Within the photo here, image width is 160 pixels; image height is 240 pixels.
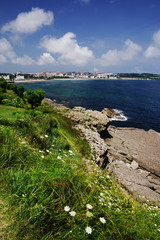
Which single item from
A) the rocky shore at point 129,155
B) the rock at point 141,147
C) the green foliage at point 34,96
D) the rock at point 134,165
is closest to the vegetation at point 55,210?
the rocky shore at point 129,155

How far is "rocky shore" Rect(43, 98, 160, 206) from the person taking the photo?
479 inches

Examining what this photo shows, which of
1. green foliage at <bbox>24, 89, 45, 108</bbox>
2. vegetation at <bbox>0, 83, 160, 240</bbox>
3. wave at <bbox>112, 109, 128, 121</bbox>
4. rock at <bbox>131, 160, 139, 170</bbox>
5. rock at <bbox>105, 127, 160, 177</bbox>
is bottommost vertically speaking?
rock at <bbox>131, 160, 139, 170</bbox>

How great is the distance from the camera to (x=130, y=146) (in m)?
23.5

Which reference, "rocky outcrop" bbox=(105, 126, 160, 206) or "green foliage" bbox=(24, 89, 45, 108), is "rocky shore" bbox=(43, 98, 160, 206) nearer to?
"rocky outcrop" bbox=(105, 126, 160, 206)

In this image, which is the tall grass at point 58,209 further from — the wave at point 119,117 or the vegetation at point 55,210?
the wave at point 119,117

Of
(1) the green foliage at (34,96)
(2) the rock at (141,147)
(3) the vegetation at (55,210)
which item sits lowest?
(2) the rock at (141,147)

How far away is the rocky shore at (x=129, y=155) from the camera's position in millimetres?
12156

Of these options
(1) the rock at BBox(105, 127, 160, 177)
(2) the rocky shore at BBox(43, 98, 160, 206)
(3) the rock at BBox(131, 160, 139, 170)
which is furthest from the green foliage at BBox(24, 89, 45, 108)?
(3) the rock at BBox(131, 160, 139, 170)

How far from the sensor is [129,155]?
20.0 m

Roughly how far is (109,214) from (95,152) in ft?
33.8

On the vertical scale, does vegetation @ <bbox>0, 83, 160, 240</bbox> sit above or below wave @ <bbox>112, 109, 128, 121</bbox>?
above

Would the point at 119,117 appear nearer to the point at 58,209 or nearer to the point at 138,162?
the point at 138,162

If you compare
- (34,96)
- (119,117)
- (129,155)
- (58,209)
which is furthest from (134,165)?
(34,96)

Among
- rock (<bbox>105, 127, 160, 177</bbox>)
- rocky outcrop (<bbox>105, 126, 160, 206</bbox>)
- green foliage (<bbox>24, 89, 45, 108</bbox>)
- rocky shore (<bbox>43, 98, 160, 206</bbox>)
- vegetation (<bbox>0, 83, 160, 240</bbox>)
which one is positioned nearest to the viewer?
vegetation (<bbox>0, 83, 160, 240</bbox>)
